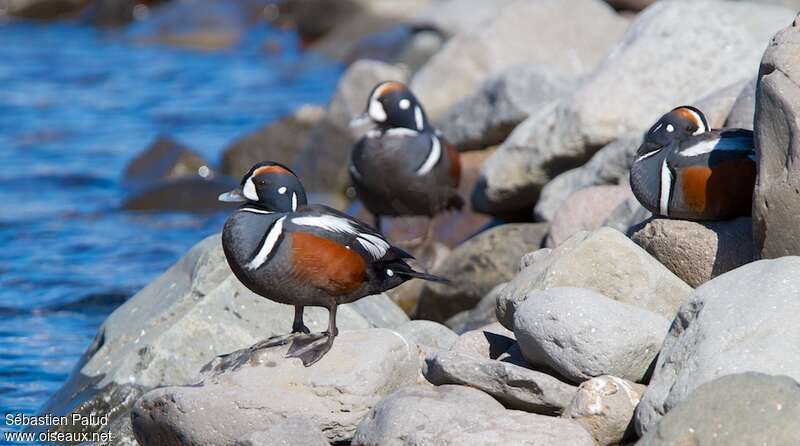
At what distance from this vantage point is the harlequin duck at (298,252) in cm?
550

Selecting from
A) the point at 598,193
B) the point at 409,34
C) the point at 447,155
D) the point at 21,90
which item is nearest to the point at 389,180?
the point at 447,155

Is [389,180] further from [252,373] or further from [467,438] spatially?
[467,438]

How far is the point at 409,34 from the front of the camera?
16078 mm

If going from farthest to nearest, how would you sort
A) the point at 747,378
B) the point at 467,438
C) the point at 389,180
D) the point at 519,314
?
the point at 389,180 → the point at 519,314 → the point at 467,438 → the point at 747,378

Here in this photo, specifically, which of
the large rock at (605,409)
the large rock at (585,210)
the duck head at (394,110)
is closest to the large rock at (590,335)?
the large rock at (605,409)

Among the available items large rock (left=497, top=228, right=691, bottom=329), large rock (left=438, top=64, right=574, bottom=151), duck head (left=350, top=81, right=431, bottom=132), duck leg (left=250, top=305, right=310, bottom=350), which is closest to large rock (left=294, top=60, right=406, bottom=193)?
large rock (left=438, top=64, right=574, bottom=151)

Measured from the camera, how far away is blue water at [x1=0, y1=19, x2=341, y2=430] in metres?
8.94

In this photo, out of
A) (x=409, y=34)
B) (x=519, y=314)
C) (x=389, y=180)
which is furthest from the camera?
(x=409, y=34)

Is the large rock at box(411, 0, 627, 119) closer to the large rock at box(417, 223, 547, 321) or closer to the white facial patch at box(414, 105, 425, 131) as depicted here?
the white facial patch at box(414, 105, 425, 131)

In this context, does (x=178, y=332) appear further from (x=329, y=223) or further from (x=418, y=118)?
(x=418, y=118)

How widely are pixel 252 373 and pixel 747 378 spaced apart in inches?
81.8

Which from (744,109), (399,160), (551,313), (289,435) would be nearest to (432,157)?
(399,160)

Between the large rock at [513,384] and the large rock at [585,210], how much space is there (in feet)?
7.92

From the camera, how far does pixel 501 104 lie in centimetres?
983
